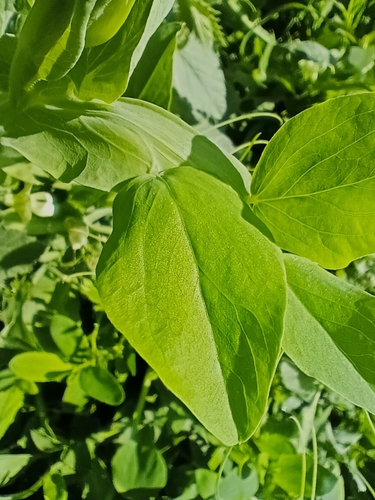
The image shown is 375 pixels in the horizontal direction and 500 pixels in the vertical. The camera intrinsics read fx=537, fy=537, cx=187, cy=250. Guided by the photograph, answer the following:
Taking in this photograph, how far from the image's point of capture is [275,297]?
0.72 ft

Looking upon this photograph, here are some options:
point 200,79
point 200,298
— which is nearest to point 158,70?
point 200,79

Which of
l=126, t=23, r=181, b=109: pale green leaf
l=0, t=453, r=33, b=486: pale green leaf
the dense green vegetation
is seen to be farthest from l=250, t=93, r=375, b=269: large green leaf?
l=0, t=453, r=33, b=486: pale green leaf

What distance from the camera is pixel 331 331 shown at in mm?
287

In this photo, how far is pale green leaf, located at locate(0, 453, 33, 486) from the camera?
365 millimetres

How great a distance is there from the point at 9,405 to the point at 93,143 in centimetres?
19

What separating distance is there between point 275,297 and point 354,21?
1.30ft

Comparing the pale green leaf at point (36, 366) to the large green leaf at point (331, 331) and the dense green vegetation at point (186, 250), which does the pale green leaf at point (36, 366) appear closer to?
the dense green vegetation at point (186, 250)

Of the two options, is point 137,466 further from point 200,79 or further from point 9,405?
point 200,79

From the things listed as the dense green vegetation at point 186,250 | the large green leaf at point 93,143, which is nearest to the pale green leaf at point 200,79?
the dense green vegetation at point 186,250

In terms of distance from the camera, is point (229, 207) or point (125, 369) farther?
point (125, 369)

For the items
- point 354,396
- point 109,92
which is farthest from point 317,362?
point 109,92

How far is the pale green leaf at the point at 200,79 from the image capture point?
46 cm

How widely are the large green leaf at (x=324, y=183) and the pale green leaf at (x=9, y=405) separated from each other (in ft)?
0.67

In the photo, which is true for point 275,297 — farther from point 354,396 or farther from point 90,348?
point 90,348
